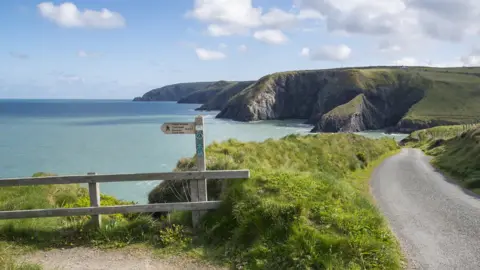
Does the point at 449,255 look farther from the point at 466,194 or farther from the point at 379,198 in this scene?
the point at 466,194

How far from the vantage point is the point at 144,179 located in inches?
342

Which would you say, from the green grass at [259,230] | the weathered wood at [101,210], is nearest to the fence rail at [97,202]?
the weathered wood at [101,210]

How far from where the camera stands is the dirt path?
738 cm

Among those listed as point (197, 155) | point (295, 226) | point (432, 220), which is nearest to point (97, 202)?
point (197, 155)

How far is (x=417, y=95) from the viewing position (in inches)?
6865

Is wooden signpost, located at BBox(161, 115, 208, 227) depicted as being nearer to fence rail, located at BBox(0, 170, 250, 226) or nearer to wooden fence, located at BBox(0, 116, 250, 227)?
wooden fence, located at BBox(0, 116, 250, 227)

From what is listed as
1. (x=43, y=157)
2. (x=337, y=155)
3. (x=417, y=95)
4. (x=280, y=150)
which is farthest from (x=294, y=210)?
(x=417, y=95)

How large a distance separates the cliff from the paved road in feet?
411

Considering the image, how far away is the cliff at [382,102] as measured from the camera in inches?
5758

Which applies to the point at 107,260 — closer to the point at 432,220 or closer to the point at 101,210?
the point at 101,210

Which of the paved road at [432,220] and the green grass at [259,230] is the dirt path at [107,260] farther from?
the paved road at [432,220]

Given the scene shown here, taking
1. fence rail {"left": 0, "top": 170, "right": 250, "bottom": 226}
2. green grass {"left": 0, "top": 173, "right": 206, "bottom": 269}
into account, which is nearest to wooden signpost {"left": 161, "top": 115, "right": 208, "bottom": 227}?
fence rail {"left": 0, "top": 170, "right": 250, "bottom": 226}

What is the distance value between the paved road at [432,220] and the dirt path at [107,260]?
468 cm

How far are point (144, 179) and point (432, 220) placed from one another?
27.3ft
